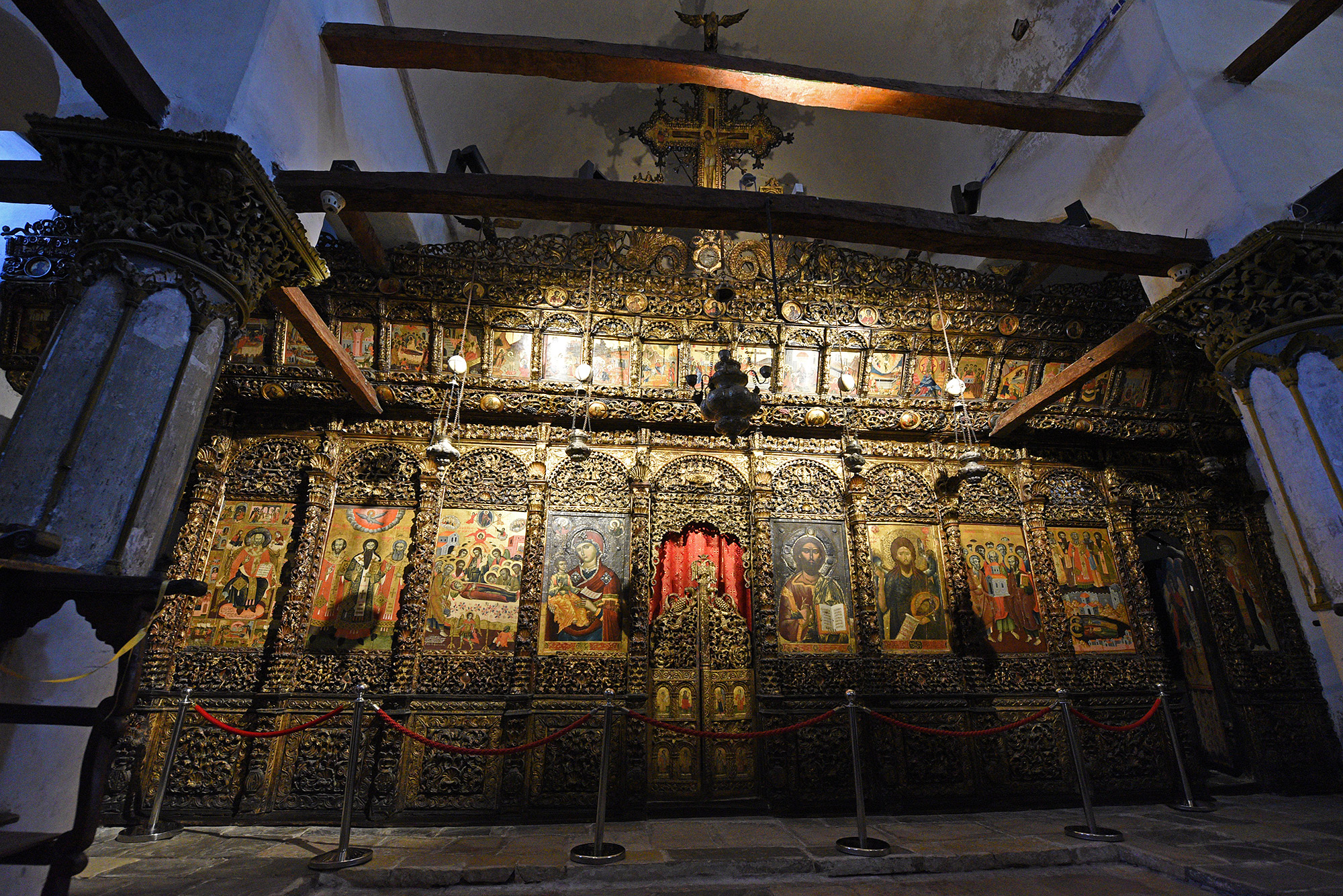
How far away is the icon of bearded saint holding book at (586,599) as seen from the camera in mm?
6383

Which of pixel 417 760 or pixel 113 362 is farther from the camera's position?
pixel 417 760

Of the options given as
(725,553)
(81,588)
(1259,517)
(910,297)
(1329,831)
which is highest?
(910,297)

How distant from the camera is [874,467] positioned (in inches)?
297

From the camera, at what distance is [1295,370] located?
422cm

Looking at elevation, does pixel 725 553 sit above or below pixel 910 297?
below

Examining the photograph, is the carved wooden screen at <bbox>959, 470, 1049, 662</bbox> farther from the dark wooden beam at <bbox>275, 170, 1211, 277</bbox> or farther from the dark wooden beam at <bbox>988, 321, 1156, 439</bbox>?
the dark wooden beam at <bbox>275, 170, 1211, 277</bbox>

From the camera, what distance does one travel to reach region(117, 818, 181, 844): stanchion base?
4832 mm

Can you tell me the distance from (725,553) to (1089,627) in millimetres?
4430

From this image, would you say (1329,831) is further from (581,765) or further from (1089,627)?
(581,765)

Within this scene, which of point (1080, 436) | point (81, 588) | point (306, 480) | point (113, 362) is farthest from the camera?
point (1080, 436)

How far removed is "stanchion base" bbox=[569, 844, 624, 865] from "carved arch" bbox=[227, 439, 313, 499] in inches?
193

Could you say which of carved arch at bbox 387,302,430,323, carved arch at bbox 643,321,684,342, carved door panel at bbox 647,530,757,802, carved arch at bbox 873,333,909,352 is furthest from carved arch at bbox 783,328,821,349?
carved arch at bbox 387,302,430,323

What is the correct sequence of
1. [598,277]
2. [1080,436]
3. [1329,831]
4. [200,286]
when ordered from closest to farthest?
1. [200,286]
2. [1329,831]
3. [598,277]
4. [1080,436]

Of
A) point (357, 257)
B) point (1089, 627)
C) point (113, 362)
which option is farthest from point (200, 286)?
point (1089, 627)
